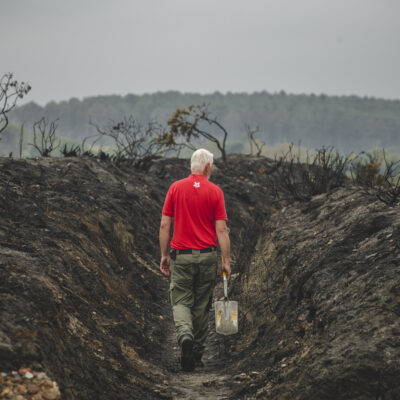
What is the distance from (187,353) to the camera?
17.5 feet

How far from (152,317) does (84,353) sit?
10.4ft

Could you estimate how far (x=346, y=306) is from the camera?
15.0 ft

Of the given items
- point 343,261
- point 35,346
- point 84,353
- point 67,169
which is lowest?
point 84,353

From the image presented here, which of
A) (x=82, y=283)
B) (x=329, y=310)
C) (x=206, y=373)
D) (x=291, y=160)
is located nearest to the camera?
(x=329, y=310)

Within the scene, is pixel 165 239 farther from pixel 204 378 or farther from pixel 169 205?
pixel 204 378

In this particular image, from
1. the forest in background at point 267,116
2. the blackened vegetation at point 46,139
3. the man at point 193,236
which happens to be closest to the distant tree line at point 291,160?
the blackened vegetation at point 46,139

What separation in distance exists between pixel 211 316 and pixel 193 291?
253cm

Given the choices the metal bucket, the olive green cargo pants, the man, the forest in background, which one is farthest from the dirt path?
the forest in background

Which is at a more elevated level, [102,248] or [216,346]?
[102,248]

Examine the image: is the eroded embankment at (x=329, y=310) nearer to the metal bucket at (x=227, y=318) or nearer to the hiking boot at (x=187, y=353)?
the metal bucket at (x=227, y=318)

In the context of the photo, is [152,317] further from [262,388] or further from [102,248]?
[262,388]

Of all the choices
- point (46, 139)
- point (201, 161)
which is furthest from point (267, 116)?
point (201, 161)

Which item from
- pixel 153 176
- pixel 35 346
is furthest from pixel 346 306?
pixel 153 176

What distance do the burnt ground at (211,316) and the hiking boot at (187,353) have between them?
4.2 inches
